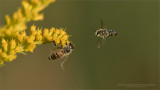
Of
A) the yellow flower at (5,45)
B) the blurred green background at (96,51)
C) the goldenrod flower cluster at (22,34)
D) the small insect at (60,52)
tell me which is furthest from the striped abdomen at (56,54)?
the blurred green background at (96,51)

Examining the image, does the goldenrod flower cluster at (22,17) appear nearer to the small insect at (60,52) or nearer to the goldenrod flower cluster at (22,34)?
the goldenrod flower cluster at (22,34)

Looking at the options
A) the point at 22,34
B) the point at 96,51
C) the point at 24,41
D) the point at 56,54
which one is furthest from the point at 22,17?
the point at 96,51

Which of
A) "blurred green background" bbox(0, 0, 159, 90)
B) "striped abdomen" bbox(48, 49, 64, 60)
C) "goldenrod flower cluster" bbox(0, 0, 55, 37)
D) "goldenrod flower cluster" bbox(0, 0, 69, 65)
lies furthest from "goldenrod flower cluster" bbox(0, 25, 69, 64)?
"blurred green background" bbox(0, 0, 159, 90)

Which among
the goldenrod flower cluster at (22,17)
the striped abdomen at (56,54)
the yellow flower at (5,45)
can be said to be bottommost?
the striped abdomen at (56,54)

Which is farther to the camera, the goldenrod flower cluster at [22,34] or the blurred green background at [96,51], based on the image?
the blurred green background at [96,51]

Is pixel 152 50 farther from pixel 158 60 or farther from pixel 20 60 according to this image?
pixel 20 60

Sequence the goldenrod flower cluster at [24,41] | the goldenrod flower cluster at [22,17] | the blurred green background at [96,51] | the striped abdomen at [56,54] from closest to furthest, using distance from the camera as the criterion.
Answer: the goldenrod flower cluster at [22,17] → the goldenrod flower cluster at [24,41] → the striped abdomen at [56,54] → the blurred green background at [96,51]

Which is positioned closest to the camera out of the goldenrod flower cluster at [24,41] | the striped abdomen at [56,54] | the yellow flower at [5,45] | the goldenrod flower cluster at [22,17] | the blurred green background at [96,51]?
the goldenrod flower cluster at [22,17]
